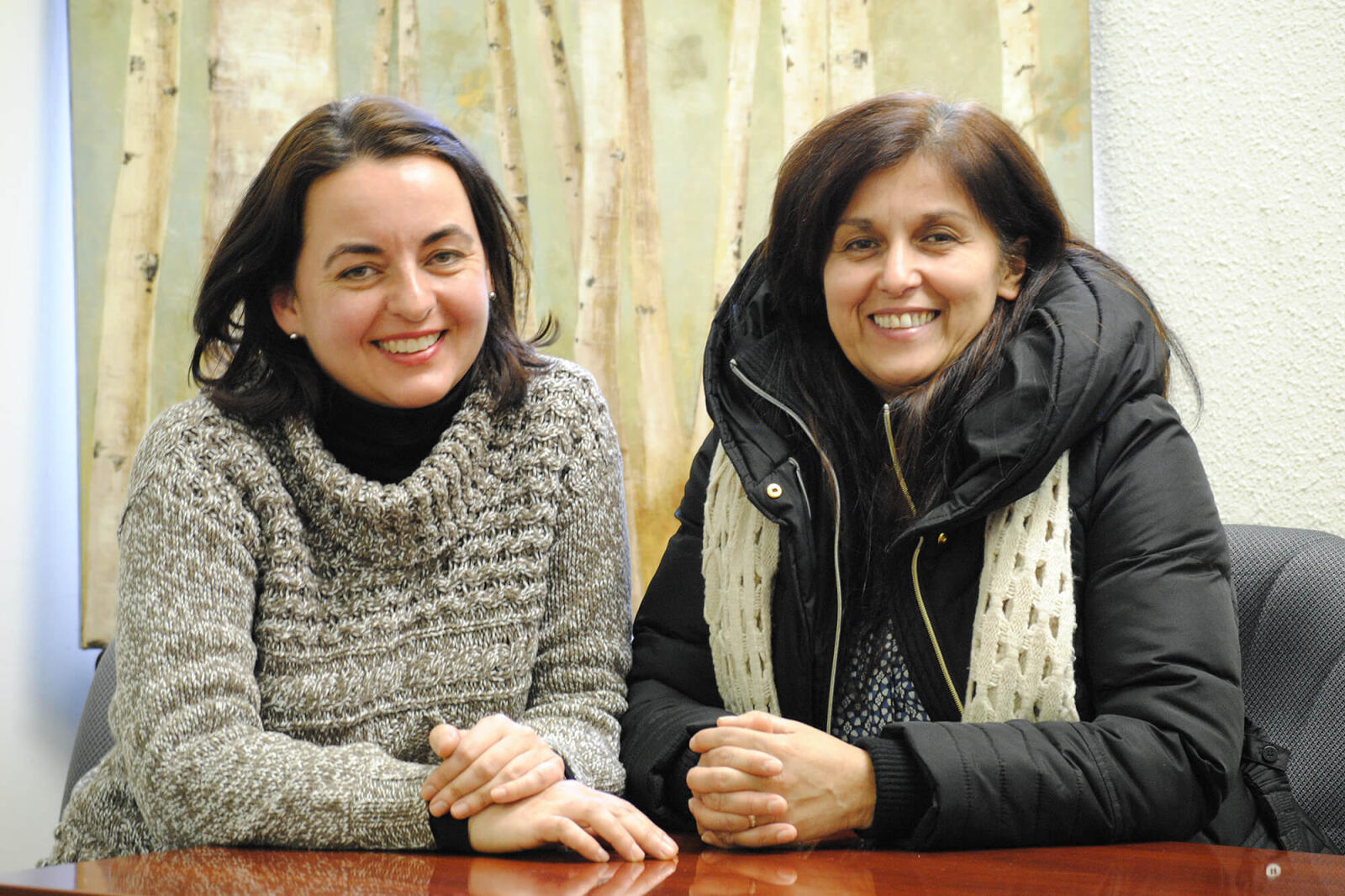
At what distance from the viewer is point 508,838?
1208 mm

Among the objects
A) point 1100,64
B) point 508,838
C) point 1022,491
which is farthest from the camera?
point 1100,64

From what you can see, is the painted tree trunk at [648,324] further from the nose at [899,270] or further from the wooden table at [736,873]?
the wooden table at [736,873]

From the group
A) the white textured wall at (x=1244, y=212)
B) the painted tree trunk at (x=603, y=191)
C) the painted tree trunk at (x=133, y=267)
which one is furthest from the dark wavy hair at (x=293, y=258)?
the white textured wall at (x=1244, y=212)

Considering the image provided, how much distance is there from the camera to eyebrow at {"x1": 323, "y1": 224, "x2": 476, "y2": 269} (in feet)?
4.81

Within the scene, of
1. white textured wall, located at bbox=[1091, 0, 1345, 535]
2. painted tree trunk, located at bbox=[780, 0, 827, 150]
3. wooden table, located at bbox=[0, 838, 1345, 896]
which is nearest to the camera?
wooden table, located at bbox=[0, 838, 1345, 896]

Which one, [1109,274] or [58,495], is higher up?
[1109,274]

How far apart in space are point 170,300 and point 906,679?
173 centimetres

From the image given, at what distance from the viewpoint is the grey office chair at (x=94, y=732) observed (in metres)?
1.79

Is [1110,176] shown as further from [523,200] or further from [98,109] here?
[98,109]

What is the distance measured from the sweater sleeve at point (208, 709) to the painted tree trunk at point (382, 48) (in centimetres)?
119

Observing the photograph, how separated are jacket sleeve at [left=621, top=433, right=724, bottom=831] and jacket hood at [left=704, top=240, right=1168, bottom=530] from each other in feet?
0.64

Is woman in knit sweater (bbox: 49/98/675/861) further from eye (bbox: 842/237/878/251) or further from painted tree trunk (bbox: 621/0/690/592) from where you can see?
painted tree trunk (bbox: 621/0/690/592)

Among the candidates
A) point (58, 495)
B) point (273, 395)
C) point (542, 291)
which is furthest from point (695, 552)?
point (58, 495)

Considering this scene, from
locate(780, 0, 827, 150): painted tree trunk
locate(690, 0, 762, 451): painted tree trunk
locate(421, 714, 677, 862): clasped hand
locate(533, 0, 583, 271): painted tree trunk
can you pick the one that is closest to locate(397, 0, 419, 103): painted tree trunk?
locate(533, 0, 583, 271): painted tree trunk
